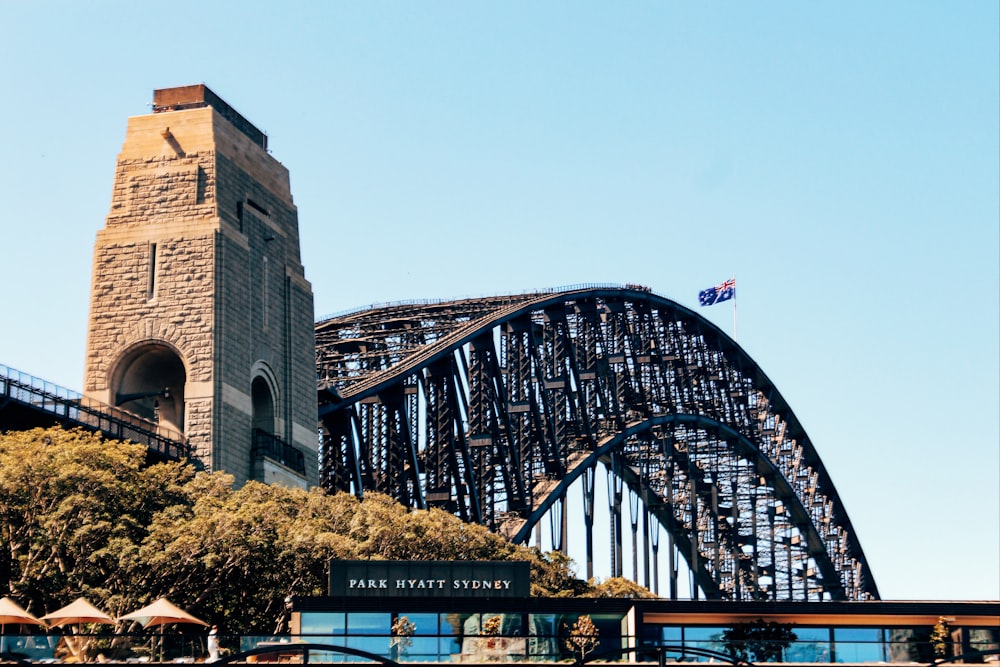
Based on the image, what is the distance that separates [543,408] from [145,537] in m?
61.1

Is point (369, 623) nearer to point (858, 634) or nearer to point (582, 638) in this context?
point (582, 638)

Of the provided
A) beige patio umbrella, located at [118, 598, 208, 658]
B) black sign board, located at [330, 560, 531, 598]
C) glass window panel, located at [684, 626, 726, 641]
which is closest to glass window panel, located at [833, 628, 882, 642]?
glass window panel, located at [684, 626, 726, 641]

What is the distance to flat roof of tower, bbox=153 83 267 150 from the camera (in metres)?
105

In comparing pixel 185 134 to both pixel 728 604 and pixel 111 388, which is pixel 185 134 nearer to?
pixel 111 388

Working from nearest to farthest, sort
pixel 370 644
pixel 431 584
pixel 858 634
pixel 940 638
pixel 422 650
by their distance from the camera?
pixel 422 650, pixel 370 644, pixel 940 638, pixel 858 634, pixel 431 584

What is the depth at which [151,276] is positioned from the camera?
103125mm

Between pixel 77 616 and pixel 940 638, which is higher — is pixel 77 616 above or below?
above

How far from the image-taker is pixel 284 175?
11319 centimetres

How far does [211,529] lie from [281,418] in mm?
21369

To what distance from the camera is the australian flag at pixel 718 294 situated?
171125mm

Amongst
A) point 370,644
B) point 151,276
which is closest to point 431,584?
point 370,644

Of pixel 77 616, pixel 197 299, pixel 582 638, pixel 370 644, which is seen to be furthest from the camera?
pixel 197 299

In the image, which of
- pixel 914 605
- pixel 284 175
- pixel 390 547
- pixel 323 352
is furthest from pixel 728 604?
pixel 323 352

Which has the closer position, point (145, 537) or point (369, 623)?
point (369, 623)
